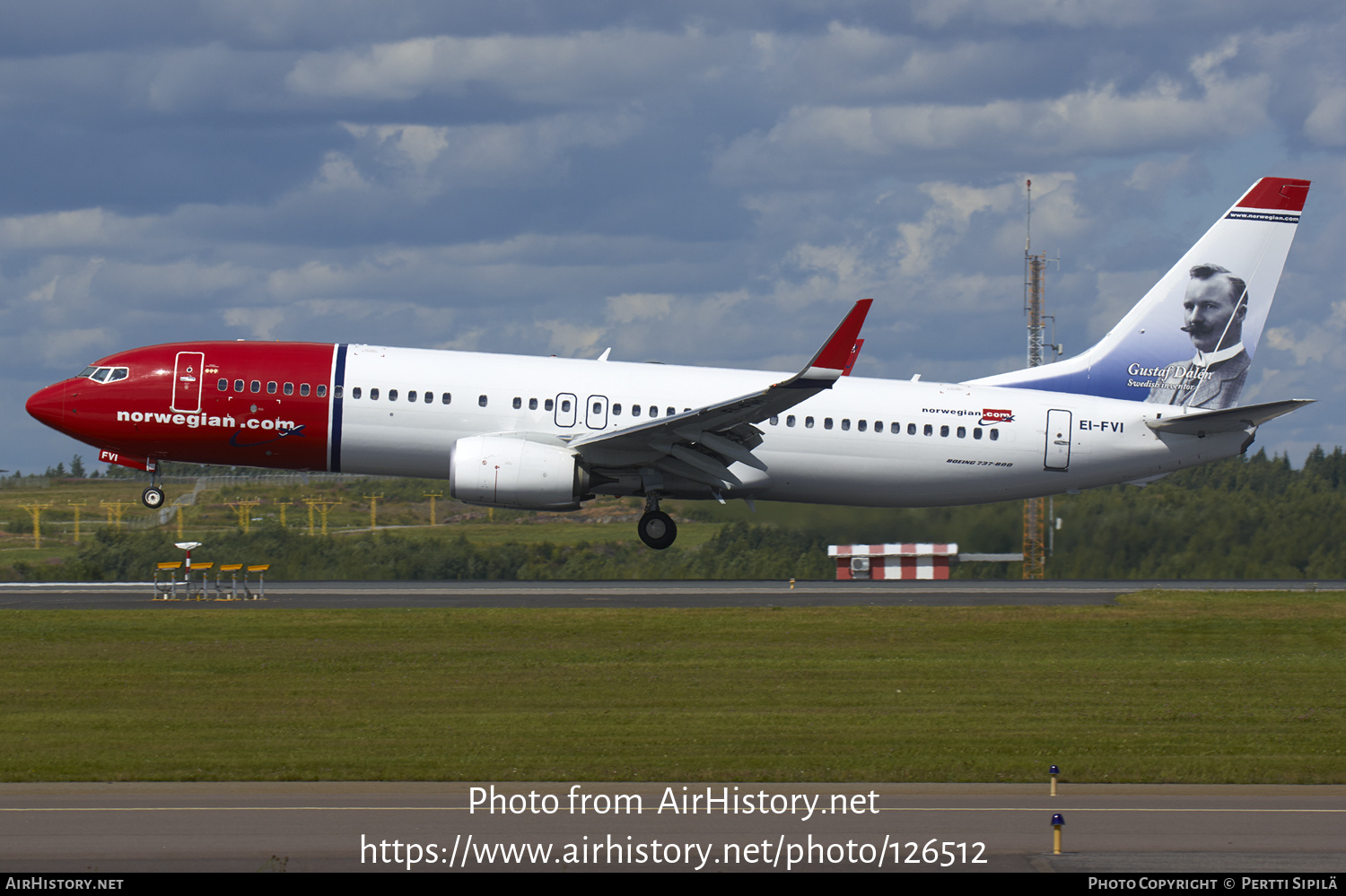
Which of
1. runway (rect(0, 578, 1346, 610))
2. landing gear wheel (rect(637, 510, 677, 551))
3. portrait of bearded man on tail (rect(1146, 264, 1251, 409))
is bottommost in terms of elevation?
runway (rect(0, 578, 1346, 610))

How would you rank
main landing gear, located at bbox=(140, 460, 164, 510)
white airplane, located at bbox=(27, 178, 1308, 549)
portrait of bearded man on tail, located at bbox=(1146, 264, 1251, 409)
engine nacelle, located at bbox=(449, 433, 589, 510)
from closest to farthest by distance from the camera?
engine nacelle, located at bbox=(449, 433, 589, 510) < white airplane, located at bbox=(27, 178, 1308, 549) < main landing gear, located at bbox=(140, 460, 164, 510) < portrait of bearded man on tail, located at bbox=(1146, 264, 1251, 409)

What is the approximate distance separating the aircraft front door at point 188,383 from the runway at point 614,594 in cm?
418

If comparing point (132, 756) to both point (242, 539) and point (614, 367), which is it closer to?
point (614, 367)

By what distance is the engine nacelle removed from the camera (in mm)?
28656

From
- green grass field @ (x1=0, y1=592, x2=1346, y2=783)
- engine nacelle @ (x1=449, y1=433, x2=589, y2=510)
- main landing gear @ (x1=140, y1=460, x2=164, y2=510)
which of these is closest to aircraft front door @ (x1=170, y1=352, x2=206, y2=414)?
main landing gear @ (x1=140, y1=460, x2=164, y2=510)

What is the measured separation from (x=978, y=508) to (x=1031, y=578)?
8.14 ft

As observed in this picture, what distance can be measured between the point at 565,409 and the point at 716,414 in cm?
389

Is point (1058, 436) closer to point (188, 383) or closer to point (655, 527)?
point (655, 527)

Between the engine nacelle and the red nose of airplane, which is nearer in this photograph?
the engine nacelle

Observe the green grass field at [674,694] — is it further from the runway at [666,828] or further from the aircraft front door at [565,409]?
the aircraft front door at [565,409]

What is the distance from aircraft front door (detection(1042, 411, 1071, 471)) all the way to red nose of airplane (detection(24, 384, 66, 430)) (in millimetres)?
23169

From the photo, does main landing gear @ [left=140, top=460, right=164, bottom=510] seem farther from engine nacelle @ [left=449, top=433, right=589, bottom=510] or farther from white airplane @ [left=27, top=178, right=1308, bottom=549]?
engine nacelle @ [left=449, top=433, right=589, bottom=510]

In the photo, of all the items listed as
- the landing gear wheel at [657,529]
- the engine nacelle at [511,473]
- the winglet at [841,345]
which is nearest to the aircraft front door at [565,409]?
the engine nacelle at [511,473]

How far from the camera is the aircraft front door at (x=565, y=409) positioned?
3048cm
